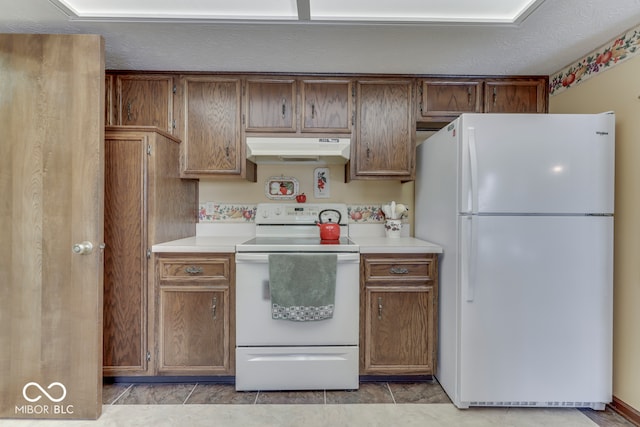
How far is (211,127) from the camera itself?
8.37 feet

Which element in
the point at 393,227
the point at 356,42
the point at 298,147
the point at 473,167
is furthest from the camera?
the point at 393,227

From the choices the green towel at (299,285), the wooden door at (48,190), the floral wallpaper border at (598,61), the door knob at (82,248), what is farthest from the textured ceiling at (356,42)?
the green towel at (299,285)

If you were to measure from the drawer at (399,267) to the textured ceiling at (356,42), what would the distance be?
1288 millimetres

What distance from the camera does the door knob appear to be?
1.77 metres

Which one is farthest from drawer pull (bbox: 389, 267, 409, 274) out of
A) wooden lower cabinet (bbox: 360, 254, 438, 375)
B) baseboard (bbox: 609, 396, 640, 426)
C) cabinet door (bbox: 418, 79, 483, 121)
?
baseboard (bbox: 609, 396, 640, 426)

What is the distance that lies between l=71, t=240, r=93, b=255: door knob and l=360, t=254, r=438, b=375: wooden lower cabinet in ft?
4.95

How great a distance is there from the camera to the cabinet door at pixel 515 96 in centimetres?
256

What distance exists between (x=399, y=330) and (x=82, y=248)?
185cm

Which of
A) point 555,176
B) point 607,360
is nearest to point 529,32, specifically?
point 555,176

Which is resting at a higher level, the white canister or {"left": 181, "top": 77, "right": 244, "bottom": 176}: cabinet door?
{"left": 181, "top": 77, "right": 244, "bottom": 176}: cabinet door

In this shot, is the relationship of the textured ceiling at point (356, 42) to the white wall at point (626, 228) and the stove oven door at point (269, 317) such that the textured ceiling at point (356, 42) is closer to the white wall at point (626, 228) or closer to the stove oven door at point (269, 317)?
the white wall at point (626, 228)

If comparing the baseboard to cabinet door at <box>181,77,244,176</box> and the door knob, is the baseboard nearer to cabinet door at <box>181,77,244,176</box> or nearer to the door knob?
cabinet door at <box>181,77,244,176</box>

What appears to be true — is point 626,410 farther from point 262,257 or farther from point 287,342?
point 262,257

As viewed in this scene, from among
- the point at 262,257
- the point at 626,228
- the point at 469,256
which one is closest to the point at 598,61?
the point at 626,228
